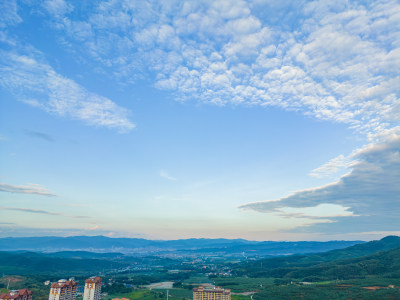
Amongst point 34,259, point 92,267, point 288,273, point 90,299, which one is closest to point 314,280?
point 288,273

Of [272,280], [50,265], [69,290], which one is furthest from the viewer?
[50,265]

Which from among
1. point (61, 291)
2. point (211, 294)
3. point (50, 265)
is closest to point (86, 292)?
point (61, 291)

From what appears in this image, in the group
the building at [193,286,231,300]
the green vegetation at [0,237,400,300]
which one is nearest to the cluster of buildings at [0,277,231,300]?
the building at [193,286,231,300]

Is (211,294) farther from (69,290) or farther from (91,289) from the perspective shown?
Answer: (69,290)

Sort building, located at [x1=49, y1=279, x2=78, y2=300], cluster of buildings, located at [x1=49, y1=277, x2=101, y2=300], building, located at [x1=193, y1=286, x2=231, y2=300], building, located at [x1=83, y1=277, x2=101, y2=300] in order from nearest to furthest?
building, located at [x1=49, y1=279, x2=78, y2=300]
cluster of buildings, located at [x1=49, y1=277, x2=101, y2=300]
building, located at [x1=83, y1=277, x2=101, y2=300]
building, located at [x1=193, y1=286, x2=231, y2=300]

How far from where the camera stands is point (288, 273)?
11944 cm

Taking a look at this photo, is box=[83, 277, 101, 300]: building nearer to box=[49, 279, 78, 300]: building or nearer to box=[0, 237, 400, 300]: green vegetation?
box=[49, 279, 78, 300]: building

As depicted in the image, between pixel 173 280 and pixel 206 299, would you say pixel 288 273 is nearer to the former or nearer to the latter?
pixel 173 280

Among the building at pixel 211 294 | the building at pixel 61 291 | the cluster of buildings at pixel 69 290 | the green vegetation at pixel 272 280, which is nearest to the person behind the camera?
the building at pixel 61 291

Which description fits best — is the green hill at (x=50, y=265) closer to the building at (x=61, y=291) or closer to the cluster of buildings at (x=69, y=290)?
the cluster of buildings at (x=69, y=290)

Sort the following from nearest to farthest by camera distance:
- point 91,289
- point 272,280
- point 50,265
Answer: point 91,289
point 272,280
point 50,265

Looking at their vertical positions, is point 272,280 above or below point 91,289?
below

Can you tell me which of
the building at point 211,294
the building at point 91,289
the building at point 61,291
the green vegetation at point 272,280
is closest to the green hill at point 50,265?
the green vegetation at point 272,280

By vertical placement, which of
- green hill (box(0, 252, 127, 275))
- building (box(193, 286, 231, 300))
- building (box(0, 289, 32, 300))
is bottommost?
green hill (box(0, 252, 127, 275))
